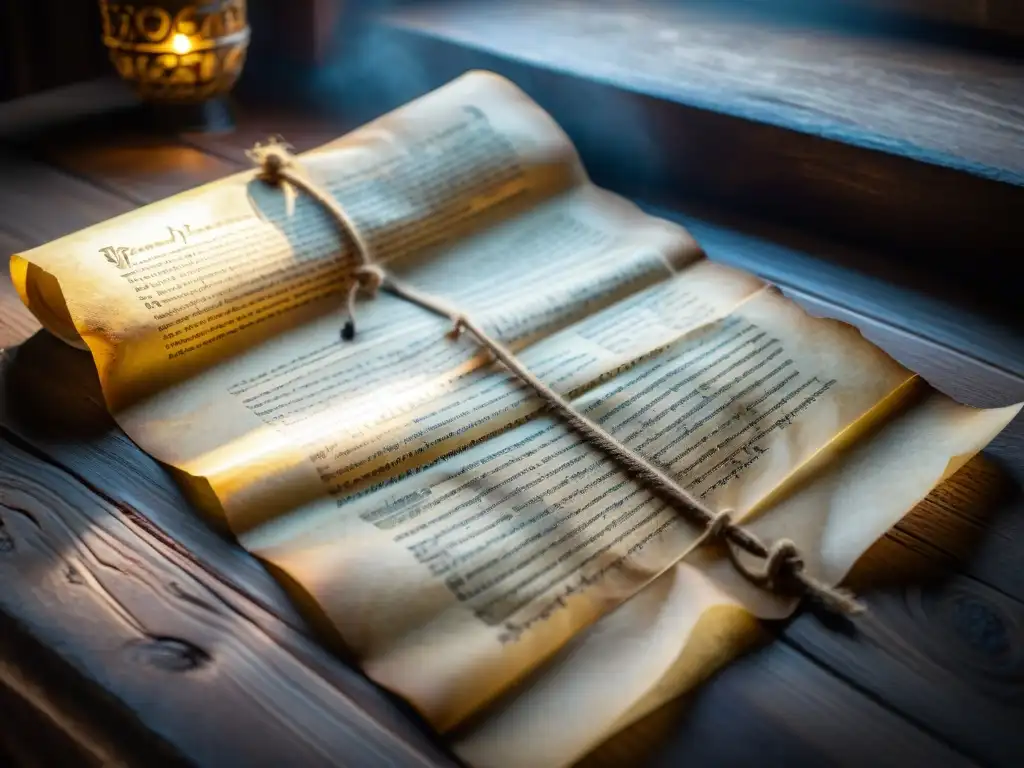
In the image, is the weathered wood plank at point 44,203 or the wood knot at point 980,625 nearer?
the wood knot at point 980,625

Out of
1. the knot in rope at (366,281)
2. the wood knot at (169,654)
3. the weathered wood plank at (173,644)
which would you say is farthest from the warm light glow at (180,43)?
the wood knot at (169,654)

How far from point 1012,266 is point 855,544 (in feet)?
1.08

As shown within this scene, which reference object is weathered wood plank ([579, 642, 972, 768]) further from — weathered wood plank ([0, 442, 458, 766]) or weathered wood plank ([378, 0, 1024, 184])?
weathered wood plank ([378, 0, 1024, 184])

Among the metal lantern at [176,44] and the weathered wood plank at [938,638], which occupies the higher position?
the metal lantern at [176,44]

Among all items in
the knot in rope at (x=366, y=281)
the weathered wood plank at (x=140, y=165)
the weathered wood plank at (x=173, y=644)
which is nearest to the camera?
the weathered wood plank at (x=173, y=644)

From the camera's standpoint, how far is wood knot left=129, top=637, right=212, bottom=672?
1.37 feet

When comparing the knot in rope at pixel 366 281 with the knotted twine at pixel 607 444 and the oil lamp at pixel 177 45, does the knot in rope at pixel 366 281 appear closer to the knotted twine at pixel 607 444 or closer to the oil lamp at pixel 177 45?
the knotted twine at pixel 607 444

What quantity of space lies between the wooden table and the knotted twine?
2 cm

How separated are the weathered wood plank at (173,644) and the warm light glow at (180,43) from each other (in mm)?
449

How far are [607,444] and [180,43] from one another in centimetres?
53

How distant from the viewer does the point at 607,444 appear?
21.0 inches

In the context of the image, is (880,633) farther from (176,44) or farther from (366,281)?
(176,44)

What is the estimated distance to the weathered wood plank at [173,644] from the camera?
392 mm

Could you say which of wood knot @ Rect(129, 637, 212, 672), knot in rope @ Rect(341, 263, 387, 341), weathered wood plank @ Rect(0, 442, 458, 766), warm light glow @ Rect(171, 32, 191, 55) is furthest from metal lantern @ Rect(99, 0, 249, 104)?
wood knot @ Rect(129, 637, 212, 672)
